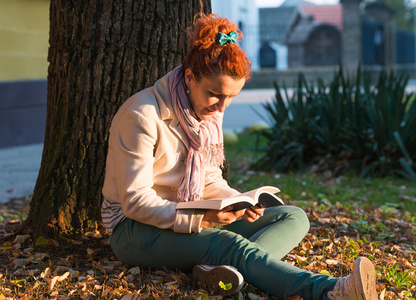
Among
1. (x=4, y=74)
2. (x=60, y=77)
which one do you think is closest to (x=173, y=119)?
(x=60, y=77)

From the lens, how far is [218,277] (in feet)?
8.68

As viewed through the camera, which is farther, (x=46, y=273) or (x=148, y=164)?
(x=46, y=273)

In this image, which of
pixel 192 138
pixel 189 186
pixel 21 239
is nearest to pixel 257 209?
pixel 189 186

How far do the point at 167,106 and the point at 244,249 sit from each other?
76 cm

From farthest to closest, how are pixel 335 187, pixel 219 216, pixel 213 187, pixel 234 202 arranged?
pixel 335 187, pixel 213 187, pixel 219 216, pixel 234 202

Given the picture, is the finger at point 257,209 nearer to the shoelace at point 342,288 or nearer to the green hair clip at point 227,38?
the shoelace at point 342,288

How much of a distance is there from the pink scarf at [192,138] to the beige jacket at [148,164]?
0.04 meters

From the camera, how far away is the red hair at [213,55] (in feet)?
8.93

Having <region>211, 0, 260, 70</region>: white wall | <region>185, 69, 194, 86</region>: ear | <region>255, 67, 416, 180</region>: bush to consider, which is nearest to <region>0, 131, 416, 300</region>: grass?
<region>185, 69, 194, 86</region>: ear

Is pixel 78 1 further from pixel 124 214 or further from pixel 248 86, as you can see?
pixel 248 86

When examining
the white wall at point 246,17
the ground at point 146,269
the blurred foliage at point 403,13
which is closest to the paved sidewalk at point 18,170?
the ground at point 146,269

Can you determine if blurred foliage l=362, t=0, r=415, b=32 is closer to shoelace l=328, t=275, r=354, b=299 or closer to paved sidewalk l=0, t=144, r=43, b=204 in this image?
paved sidewalk l=0, t=144, r=43, b=204

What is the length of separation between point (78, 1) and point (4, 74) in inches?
212

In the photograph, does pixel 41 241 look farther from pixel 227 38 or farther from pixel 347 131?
pixel 347 131
